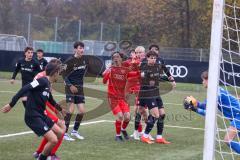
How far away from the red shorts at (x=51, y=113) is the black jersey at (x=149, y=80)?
→ 8.39 feet

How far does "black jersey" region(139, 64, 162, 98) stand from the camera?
11.4 meters

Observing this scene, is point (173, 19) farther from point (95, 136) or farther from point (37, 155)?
point (37, 155)

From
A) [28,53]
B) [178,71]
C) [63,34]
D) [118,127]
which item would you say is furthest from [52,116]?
[63,34]

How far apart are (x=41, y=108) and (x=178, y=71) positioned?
60.2 ft

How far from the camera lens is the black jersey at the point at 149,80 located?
11428mm

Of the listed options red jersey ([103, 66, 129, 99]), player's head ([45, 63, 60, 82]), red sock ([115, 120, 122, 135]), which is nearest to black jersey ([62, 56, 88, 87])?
red jersey ([103, 66, 129, 99])

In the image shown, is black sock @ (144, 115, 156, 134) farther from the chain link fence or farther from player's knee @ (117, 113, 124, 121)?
the chain link fence

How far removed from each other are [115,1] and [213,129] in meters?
44.8

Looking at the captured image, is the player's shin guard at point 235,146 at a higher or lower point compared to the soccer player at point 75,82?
lower

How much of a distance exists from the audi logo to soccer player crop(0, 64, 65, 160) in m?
17.9

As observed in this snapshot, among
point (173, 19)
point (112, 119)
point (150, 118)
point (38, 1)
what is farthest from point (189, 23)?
point (150, 118)

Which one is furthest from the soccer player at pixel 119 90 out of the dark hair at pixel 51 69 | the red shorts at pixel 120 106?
the dark hair at pixel 51 69

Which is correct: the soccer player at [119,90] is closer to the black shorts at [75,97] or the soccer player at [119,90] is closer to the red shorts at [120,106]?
the red shorts at [120,106]

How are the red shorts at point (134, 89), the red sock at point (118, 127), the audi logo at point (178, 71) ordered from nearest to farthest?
the red sock at point (118, 127), the red shorts at point (134, 89), the audi logo at point (178, 71)
